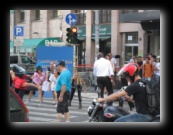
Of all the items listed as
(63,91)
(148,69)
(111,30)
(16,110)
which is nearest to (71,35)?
(148,69)

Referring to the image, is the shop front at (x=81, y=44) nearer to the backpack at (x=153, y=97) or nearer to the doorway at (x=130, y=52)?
the doorway at (x=130, y=52)

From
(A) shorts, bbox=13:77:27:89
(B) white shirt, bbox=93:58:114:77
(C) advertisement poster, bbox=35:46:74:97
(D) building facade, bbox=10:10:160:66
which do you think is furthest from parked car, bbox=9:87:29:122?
(D) building facade, bbox=10:10:160:66

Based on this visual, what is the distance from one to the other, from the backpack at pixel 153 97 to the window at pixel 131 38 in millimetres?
25113

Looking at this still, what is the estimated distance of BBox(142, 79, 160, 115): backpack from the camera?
4949 mm

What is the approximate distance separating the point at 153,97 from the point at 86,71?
59.6ft

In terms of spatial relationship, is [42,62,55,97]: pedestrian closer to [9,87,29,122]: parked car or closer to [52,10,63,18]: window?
[9,87,29,122]: parked car

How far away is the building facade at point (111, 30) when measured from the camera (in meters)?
27.4

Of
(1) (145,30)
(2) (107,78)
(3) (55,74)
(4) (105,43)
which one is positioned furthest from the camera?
(4) (105,43)

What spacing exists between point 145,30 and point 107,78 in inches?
629

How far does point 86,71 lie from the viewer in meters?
23.1

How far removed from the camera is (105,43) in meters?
Answer: 33.2
